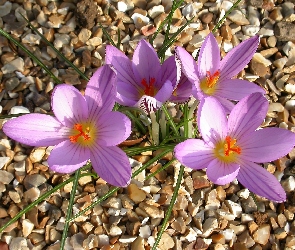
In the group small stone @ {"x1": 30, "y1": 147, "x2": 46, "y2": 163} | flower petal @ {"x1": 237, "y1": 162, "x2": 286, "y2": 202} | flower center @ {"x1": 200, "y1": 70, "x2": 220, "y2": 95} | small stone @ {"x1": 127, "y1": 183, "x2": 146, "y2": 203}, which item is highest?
flower center @ {"x1": 200, "y1": 70, "x2": 220, "y2": 95}

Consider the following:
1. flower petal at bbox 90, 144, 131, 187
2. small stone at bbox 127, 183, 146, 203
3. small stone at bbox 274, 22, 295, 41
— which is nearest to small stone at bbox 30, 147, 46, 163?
small stone at bbox 127, 183, 146, 203

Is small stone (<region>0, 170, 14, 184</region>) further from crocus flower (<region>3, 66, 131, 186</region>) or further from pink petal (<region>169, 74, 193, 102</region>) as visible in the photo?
pink petal (<region>169, 74, 193, 102</region>)

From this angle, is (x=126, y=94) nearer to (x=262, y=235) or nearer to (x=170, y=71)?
(x=170, y=71)

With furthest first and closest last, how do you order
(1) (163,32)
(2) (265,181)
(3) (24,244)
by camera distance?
(1) (163,32), (3) (24,244), (2) (265,181)

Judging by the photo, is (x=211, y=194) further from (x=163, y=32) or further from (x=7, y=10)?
(x=7, y=10)

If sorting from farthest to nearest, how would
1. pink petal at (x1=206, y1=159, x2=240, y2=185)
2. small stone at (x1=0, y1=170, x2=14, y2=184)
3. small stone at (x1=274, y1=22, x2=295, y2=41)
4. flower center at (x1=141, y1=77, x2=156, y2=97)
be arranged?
1. small stone at (x1=274, y1=22, x2=295, y2=41)
2. small stone at (x1=0, y1=170, x2=14, y2=184)
3. flower center at (x1=141, y1=77, x2=156, y2=97)
4. pink petal at (x1=206, y1=159, x2=240, y2=185)

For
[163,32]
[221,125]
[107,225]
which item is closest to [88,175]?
[107,225]
